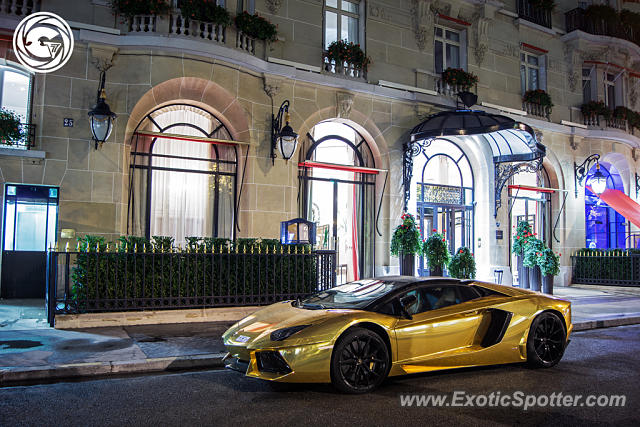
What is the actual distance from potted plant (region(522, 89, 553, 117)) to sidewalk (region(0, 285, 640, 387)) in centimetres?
1145

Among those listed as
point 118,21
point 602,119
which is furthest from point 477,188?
point 118,21

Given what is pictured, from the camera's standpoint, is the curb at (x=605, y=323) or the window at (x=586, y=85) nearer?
the curb at (x=605, y=323)

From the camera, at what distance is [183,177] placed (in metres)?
14.0

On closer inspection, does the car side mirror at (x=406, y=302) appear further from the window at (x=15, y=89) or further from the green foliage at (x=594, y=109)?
the green foliage at (x=594, y=109)

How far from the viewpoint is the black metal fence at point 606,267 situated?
17.6 meters

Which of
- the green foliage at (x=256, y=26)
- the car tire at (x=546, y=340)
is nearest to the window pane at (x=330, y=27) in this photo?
the green foliage at (x=256, y=26)

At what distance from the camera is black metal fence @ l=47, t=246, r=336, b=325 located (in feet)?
29.2

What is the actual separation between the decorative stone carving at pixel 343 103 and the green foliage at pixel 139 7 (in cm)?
538

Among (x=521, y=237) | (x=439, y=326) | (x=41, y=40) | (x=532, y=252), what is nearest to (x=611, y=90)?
(x=521, y=237)

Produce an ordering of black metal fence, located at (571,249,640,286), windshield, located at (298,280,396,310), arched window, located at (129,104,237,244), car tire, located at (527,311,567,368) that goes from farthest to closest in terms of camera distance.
A: black metal fence, located at (571,249,640,286) → arched window, located at (129,104,237,244) → car tire, located at (527,311,567,368) → windshield, located at (298,280,396,310)

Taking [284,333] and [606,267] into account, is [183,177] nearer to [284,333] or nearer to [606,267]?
[284,333]

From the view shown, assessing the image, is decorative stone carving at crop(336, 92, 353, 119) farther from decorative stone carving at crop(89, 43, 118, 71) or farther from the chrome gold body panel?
the chrome gold body panel

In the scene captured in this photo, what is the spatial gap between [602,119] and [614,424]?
2026cm

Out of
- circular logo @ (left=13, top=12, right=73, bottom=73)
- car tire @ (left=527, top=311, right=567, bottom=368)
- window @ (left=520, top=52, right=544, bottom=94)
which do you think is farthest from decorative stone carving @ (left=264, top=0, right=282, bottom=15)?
car tire @ (left=527, top=311, right=567, bottom=368)
